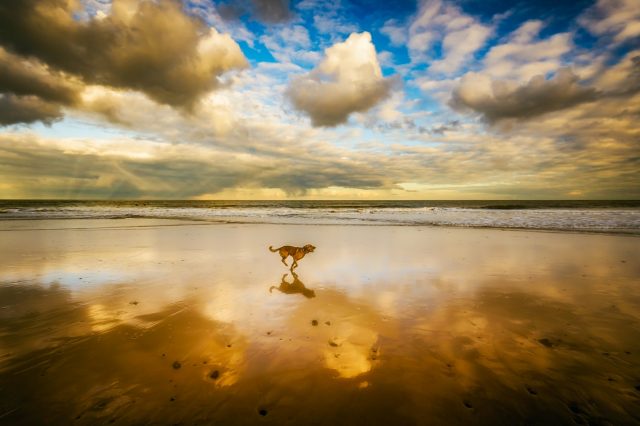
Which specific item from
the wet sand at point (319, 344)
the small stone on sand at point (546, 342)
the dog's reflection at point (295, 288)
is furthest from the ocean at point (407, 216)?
the small stone on sand at point (546, 342)

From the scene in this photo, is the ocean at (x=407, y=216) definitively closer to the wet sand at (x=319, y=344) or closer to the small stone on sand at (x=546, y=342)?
the wet sand at (x=319, y=344)

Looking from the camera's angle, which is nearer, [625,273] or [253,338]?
[253,338]

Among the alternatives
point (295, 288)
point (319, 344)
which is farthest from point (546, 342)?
point (295, 288)

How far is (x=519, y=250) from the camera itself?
10.8 m

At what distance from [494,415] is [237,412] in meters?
2.35

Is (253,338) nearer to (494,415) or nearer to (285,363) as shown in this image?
(285,363)

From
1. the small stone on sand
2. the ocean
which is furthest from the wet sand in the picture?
the ocean

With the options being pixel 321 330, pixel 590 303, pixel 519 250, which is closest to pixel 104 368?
pixel 321 330

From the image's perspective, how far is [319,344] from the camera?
3945 mm

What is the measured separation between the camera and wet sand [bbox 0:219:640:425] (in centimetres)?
273

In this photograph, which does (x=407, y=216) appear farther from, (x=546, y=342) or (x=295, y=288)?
(x=546, y=342)

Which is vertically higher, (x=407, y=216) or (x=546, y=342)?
(x=407, y=216)

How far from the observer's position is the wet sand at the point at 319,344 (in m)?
2.73

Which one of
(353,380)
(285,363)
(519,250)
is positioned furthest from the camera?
(519,250)
